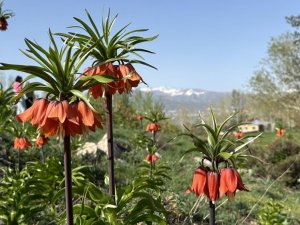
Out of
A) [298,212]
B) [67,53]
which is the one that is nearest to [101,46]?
[67,53]

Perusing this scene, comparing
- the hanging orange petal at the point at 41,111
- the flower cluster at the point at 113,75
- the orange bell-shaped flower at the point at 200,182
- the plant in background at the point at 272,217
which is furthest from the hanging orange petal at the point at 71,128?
the plant in background at the point at 272,217

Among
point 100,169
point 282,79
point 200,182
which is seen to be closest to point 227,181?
point 200,182

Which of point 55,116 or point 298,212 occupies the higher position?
point 55,116

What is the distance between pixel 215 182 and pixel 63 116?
2.81ft

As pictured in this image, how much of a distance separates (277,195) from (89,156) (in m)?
3.90

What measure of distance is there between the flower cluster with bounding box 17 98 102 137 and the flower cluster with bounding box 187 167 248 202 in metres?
0.63

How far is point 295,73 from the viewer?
28.1 metres

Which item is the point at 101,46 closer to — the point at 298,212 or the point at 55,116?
the point at 55,116

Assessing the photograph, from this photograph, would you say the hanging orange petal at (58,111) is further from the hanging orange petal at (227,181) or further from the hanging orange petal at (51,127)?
the hanging orange petal at (227,181)

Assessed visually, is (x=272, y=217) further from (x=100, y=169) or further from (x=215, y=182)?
(x=100, y=169)

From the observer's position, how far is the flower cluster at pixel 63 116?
5.17 feet

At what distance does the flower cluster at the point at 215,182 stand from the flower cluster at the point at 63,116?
626 mm

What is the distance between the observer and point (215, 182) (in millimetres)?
2037

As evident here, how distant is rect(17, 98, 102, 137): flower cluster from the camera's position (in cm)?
158
